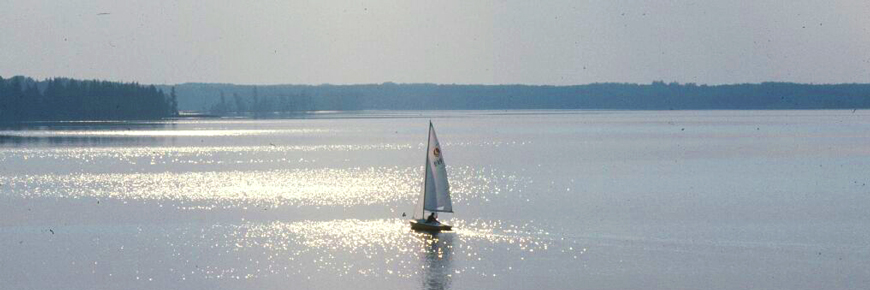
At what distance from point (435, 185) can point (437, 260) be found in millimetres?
9336

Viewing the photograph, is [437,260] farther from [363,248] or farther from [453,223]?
[453,223]

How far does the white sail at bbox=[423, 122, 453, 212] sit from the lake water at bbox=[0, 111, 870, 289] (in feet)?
4.49

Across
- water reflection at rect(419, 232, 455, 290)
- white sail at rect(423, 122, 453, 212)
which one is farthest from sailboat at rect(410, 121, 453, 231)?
water reflection at rect(419, 232, 455, 290)

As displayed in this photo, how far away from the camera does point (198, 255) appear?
47062 millimetres

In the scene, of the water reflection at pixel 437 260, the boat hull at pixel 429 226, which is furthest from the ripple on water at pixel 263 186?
the water reflection at pixel 437 260

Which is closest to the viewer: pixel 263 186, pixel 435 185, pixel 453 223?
pixel 435 185

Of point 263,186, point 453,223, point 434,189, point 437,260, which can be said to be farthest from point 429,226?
point 263,186

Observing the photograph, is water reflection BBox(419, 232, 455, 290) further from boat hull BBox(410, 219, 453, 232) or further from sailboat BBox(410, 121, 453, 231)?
sailboat BBox(410, 121, 453, 231)

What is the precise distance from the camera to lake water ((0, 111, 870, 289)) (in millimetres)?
41594

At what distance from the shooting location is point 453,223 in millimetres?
55812

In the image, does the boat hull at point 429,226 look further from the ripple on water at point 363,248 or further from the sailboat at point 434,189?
the ripple on water at point 363,248

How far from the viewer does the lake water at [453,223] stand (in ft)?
136

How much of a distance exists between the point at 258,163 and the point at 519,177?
31542mm

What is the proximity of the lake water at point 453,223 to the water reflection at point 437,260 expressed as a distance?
9 cm
